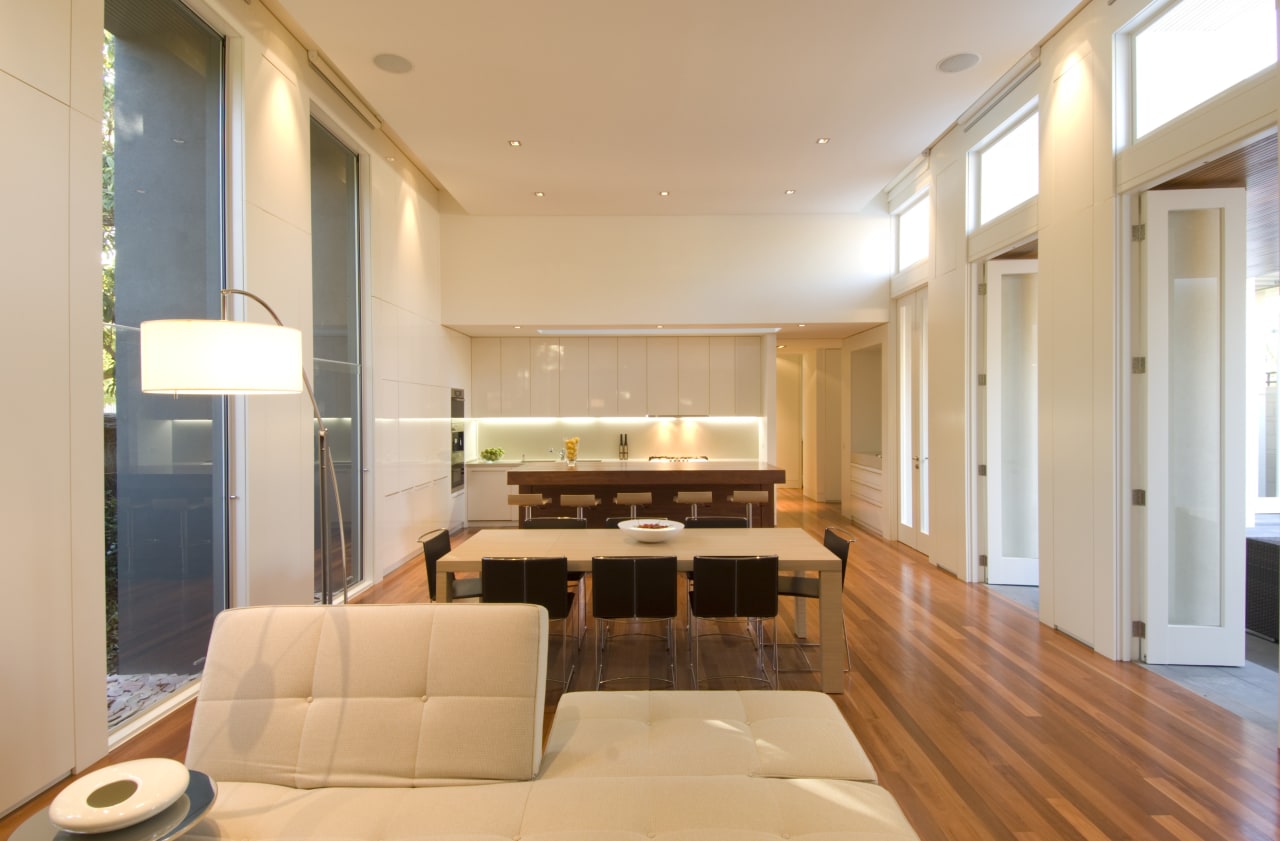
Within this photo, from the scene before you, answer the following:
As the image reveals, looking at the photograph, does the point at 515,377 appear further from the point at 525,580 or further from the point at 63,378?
the point at 63,378

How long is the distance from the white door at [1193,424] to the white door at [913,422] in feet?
9.69

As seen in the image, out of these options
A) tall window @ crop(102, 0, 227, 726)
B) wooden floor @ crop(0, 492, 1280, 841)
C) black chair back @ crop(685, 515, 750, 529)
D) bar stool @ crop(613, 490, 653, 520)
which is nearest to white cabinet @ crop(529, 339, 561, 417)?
bar stool @ crop(613, 490, 653, 520)

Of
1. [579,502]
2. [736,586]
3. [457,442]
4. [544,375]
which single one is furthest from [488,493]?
[736,586]

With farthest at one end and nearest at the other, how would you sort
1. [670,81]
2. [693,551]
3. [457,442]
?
[457,442]
[670,81]
[693,551]

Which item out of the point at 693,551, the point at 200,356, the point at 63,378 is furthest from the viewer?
the point at 693,551

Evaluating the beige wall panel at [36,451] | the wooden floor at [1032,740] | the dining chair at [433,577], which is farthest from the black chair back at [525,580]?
the beige wall panel at [36,451]

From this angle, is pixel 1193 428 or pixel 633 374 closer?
pixel 1193 428

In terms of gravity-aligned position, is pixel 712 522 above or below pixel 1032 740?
above

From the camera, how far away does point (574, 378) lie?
30.1 feet

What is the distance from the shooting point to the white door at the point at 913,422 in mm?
7020

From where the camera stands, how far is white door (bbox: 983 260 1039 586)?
5.72m

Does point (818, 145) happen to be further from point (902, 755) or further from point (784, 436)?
point (784, 436)

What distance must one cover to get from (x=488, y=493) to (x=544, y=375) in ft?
5.73

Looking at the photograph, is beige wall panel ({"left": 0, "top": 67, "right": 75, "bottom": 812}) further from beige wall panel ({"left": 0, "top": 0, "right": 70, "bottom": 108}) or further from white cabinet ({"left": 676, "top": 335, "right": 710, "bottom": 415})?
white cabinet ({"left": 676, "top": 335, "right": 710, "bottom": 415})
